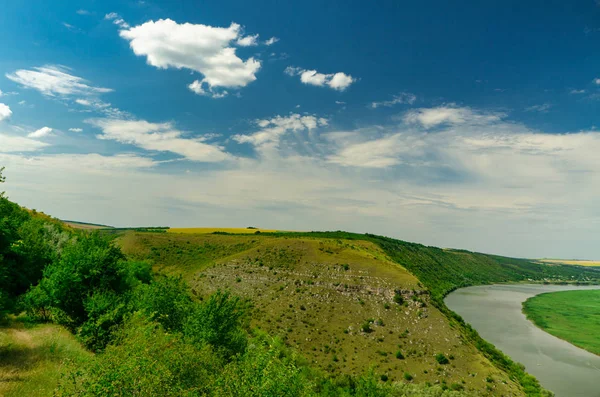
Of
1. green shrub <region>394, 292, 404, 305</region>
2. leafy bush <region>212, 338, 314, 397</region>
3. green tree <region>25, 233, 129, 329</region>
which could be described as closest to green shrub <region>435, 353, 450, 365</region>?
green shrub <region>394, 292, 404, 305</region>

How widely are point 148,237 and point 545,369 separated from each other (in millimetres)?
104428

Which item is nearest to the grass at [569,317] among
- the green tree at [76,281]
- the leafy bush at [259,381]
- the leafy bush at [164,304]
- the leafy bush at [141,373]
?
the leafy bush at [259,381]

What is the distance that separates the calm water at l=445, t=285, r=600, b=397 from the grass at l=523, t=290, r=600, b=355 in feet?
10.2

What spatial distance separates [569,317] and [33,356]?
132m

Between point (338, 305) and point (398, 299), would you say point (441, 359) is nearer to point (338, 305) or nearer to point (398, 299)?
point (398, 299)

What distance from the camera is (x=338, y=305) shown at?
64.8 metres

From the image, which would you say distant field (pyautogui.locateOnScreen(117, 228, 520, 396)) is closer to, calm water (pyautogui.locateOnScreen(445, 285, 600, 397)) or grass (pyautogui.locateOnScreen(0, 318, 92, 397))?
calm water (pyautogui.locateOnScreen(445, 285, 600, 397))

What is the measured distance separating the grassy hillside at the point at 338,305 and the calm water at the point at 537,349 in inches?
521

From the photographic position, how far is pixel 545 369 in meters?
56.6

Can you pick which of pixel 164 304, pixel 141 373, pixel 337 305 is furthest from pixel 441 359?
pixel 141 373

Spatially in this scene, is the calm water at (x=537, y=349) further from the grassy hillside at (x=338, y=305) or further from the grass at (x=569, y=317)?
the grassy hillside at (x=338, y=305)

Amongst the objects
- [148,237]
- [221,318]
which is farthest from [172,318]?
[148,237]

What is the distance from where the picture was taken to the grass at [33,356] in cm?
1625

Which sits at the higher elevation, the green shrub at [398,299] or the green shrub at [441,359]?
the green shrub at [398,299]
